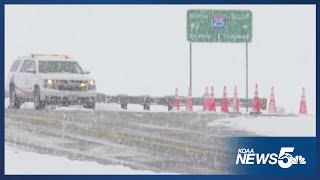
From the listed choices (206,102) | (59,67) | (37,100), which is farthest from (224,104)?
(37,100)

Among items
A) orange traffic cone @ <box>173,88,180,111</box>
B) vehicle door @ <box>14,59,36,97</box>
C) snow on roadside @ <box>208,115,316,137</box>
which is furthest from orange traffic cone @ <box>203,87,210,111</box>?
vehicle door @ <box>14,59,36,97</box>

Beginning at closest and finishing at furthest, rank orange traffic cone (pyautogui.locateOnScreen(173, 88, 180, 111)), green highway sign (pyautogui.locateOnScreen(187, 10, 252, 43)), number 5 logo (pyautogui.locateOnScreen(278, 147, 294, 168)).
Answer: number 5 logo (pyautogui.locateOnScreen(278, 147, 294, 168)) → green highway sign (pyautogui.locateOnScreen(187, 10, 252, 43)) → orange traffic cone (pyautogui.locateOnScreen(173, 88, 180, 111))

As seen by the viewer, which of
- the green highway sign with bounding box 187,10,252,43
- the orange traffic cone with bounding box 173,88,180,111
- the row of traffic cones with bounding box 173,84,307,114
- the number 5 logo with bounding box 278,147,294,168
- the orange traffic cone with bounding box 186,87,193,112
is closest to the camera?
the number 5 logo with bounding box 278,147,294,168

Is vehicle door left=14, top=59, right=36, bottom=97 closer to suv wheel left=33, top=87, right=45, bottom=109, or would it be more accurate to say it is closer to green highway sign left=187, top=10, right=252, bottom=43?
suv wheel left=33, top=87, right=45, bottom=109

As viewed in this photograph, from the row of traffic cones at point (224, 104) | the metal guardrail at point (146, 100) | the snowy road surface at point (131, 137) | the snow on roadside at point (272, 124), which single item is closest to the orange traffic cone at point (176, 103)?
the row of traffic cones at point (224, 104)

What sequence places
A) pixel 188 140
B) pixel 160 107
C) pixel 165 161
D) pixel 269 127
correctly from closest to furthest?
pixel 165 161, pixel 188 140, pixel 269 127, pixel 160 107

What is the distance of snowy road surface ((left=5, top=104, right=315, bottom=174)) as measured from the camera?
1642cm

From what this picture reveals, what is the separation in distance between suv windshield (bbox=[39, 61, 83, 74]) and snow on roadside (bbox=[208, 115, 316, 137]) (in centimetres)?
345

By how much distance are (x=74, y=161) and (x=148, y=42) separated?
1047 inches

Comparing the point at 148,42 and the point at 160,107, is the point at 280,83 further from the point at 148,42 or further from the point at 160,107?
the point at 160,107

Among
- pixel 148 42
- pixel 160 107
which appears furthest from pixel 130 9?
pixel 160 107

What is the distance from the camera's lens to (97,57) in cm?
3912

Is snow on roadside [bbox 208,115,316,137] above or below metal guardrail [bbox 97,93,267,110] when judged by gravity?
below

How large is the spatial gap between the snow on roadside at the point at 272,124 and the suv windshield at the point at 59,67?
345cm
